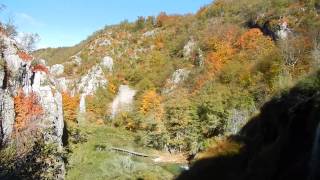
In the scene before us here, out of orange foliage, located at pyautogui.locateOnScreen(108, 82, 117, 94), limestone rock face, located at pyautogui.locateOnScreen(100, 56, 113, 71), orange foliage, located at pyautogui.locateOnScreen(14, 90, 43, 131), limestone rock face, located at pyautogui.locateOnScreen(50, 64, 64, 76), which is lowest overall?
orange foliage, located at pyautogui.locateOnScreen(14, 90, 43, 131)

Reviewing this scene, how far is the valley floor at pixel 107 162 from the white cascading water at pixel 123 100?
31143 mm

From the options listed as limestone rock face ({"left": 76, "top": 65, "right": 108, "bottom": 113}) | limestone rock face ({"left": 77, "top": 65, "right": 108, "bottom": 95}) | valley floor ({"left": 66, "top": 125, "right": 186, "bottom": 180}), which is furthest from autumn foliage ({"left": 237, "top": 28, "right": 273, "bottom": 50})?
valley floor ({"left": 66, "top": 125, "right": 186, "bottom": 180})

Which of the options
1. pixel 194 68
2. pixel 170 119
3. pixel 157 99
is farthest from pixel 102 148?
pixel 194 68

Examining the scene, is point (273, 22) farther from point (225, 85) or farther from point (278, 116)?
point (278, 116)

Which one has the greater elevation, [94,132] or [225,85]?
[225,85]

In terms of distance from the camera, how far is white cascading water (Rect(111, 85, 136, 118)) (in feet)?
354

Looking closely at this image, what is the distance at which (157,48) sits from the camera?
13950 centimetres

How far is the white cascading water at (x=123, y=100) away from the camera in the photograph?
10781cm

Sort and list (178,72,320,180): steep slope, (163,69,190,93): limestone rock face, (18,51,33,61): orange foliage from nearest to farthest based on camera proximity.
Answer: (178,72,320,180): steep slope → (18,51,33,61): orange foliage → (163,69,190,93): limestone rock face

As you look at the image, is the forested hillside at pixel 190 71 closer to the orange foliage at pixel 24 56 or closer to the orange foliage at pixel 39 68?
the orange foliage at pixel 39 68

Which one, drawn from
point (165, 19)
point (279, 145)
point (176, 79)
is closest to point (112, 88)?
point (176, 79)

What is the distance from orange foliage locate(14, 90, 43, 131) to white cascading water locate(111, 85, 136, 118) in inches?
2254

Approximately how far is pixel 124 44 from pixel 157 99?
167 ft

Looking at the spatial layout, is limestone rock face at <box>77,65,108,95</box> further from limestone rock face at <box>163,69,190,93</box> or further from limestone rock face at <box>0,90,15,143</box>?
limestone rock face at <box>0,90,15,143</box>
